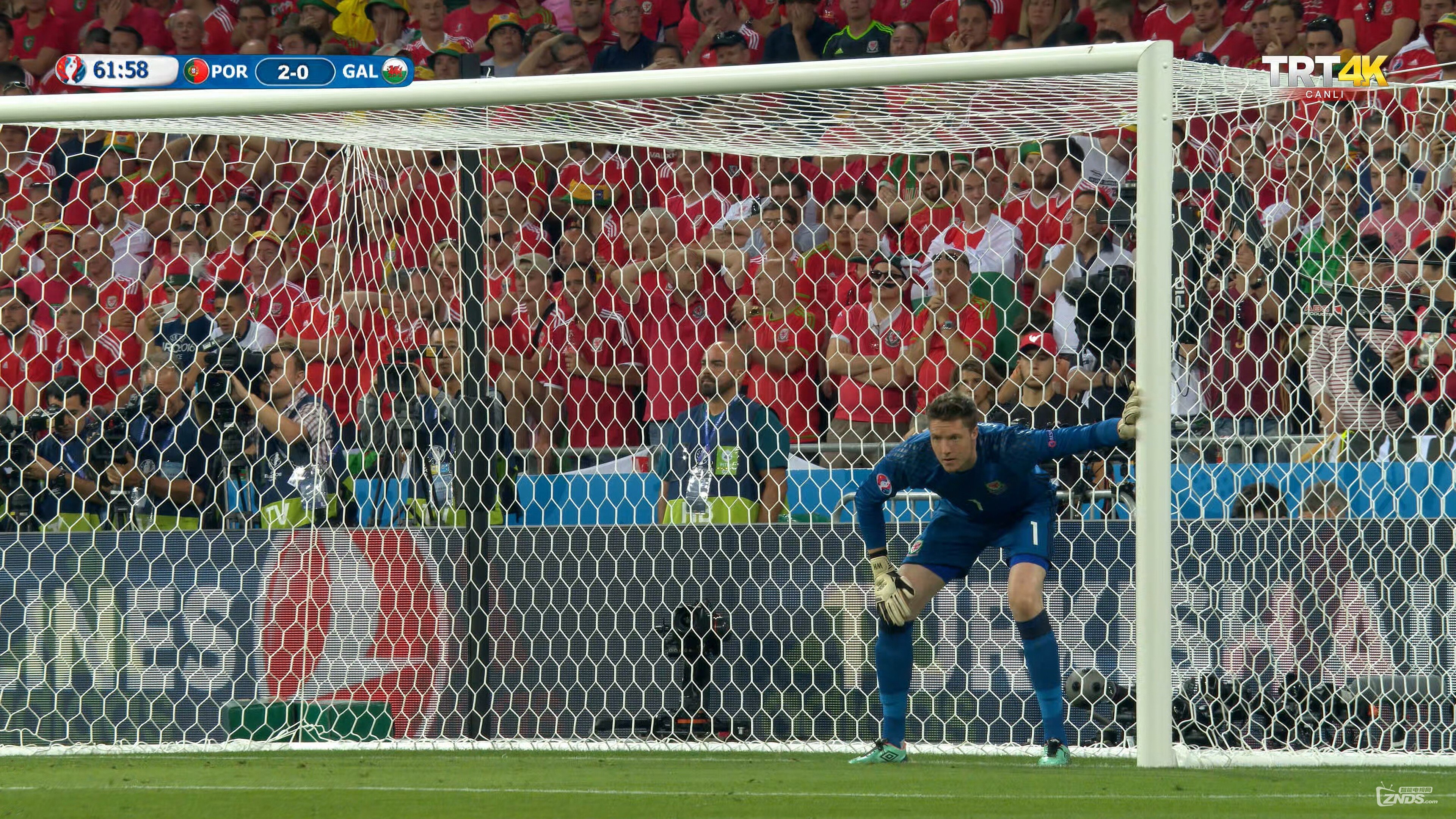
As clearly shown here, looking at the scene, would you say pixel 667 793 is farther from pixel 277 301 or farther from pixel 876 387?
pixel 277 301

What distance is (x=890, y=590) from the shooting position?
590 centimetres

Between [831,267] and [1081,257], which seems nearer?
[1081,257]

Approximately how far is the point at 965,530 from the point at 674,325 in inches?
73.3

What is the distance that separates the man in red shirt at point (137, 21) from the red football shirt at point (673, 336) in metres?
5.84

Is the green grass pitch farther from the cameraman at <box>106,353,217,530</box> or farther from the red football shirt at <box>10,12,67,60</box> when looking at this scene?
the red football shirt at <box>10,12,67,60</box>

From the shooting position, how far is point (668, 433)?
6.94 m

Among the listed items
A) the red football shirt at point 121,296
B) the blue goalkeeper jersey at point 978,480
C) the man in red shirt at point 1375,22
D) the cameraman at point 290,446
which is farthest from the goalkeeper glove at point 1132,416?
the red football shirt at point 121,296

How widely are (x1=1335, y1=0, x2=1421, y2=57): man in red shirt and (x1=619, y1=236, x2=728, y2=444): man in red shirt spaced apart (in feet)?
12.9

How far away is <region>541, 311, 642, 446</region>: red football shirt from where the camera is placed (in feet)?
23.9

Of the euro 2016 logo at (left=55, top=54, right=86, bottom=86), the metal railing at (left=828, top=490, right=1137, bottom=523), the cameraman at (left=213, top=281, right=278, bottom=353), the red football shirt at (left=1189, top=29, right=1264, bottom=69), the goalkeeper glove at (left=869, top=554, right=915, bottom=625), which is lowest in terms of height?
the goalkeeper glove at (left=869, top=554, right=915, bottom=625)

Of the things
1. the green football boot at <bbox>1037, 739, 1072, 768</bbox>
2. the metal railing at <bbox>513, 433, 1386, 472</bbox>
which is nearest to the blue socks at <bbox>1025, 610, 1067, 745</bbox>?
the green football boot at <bbox>1037, 739, 1072, 768</bbox>

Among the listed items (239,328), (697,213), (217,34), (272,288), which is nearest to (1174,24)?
(697,213)

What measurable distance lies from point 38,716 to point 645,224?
334 centimetres

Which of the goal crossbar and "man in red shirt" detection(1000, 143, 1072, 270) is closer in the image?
the goal crossbar
